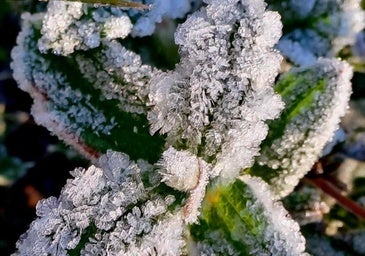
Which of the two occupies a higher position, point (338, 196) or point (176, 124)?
point (338, 196)

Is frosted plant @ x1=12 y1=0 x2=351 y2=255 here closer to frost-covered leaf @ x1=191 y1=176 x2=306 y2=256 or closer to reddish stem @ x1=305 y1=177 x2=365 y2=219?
frost-covered leaf @ x1=191 y1=176 x2=306 y2=256

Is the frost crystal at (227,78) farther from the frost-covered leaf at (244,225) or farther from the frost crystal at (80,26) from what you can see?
the frost crystal at (80,26)

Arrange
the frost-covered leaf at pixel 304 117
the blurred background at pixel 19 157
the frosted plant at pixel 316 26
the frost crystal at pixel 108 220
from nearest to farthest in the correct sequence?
1. the frost crystal at pixel 108 220
2. the frost-covered leaf at pixel 304 117
3. the frosted plant at pixel 316 26
4. the blurred background at pixel 19 157

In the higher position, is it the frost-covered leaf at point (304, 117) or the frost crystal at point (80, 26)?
the frost crystal at point (80, 26)

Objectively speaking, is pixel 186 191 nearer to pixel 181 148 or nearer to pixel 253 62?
pixel 181 148

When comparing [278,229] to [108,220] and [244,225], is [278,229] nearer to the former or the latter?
[244,225]

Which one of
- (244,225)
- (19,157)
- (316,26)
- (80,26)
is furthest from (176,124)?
(19,157)

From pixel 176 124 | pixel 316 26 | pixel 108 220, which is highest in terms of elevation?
pixel 316 26

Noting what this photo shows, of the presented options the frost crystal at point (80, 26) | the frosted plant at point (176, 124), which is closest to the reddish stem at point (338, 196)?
the frosted plant at point (176, 124)
